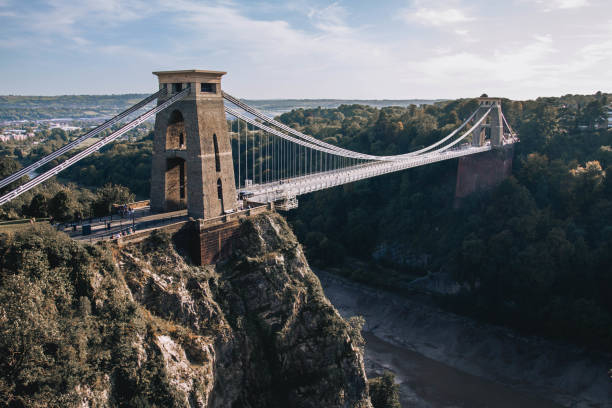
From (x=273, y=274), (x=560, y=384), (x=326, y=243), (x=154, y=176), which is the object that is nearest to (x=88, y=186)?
(x=326, y=243)

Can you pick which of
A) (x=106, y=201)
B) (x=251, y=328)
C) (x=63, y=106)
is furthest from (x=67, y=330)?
(x=63, y=106)

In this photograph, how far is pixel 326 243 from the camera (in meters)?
45.3

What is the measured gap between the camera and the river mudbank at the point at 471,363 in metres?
28.5

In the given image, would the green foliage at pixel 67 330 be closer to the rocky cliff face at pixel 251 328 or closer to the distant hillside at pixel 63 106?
the rocky cliff face at pixel 251 328

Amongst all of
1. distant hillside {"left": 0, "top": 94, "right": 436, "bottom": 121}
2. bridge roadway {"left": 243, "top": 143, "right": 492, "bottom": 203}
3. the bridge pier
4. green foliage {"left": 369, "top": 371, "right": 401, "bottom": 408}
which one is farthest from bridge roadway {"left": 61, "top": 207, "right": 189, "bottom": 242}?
distant hillside {"left": 0, "top": 94, "right": 436, "bottom": 121}

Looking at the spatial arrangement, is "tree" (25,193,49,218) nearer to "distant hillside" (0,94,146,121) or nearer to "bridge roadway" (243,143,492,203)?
"bridge roadway" (243,143,492,203)

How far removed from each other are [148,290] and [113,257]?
1.70m

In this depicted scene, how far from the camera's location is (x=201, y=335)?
1759 centimetres

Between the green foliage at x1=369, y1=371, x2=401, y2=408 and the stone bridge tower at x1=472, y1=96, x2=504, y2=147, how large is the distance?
2922 cm

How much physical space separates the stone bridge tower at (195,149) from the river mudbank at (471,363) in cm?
1704

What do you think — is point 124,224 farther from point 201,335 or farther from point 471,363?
point 471,363

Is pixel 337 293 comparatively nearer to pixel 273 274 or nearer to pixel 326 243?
pixel 326 243

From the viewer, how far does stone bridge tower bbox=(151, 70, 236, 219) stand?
20.1 m

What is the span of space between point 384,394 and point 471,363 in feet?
37.4
